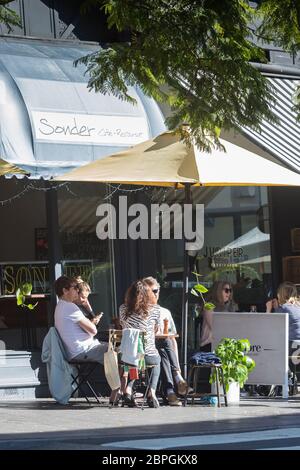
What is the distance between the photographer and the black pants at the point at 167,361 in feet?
46.0

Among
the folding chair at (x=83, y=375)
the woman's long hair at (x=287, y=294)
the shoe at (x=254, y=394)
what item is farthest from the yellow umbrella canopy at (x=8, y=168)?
the shoe at (x=254, y=394)

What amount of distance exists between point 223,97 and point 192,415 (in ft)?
11.3

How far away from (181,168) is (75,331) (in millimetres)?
2366

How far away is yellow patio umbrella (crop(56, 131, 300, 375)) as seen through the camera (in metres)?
13.3

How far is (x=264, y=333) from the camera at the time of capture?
47.5 feet

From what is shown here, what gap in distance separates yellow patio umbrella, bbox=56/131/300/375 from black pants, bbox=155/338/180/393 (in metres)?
0.29

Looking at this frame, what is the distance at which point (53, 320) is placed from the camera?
50.8 ft

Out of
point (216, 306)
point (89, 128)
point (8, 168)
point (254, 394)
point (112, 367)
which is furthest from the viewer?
point (216, 306)

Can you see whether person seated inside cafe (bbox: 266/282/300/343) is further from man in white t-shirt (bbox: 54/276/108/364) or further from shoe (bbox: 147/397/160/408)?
man in white t-shirt (bbox: 54/276/108/364)

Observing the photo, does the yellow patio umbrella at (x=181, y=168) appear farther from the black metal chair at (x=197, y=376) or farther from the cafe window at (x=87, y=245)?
the cafe window at (x=87, y=245)

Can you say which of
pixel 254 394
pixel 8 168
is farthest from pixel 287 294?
pixel 8 168

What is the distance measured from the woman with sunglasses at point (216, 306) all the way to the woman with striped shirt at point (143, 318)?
1.37 metres

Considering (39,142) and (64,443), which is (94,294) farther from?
(64,443)

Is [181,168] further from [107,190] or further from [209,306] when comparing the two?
[107,190]
